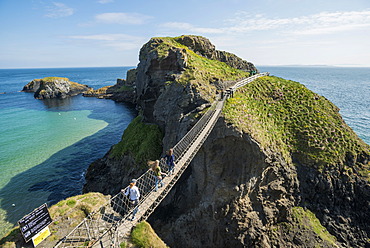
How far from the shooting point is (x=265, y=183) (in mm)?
20469

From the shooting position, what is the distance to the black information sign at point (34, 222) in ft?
29.3

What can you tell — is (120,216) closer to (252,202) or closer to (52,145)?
(252,202)

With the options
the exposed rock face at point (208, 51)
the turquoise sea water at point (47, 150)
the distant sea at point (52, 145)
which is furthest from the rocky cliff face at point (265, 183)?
the exposed rock face at point (208, 51)

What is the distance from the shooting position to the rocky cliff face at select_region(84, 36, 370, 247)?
19.0m

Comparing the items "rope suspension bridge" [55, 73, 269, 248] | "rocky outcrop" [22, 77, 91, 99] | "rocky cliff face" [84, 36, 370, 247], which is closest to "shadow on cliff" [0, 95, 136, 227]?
"rocky cliff face" [84, 36, 370, 247]

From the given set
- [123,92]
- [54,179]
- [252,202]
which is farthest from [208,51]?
[123,92]

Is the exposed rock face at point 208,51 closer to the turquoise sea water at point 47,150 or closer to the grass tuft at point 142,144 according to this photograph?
the grass tuft at point 142,144

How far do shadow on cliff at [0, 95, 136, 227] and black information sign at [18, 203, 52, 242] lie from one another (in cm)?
1762

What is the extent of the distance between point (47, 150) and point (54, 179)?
10.6 m

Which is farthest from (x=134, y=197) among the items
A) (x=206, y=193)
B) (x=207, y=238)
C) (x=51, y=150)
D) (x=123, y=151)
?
(x=51, y=150)

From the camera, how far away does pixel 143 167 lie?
26047 millimetres

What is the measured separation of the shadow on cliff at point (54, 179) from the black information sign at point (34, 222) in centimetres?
1762

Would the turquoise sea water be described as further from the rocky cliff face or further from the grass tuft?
the rocky cliff face

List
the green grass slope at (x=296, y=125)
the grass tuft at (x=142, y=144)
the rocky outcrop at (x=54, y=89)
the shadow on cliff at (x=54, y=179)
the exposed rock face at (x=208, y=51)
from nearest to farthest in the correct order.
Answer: the green grass slope at (x=296, y=125), the shadow on cliff at (x=54, y=179), the grass tuft at (x=142, y=144), the exposed rock face at (x=208, y=51), the rocky outcrop at (x=54, y=89)
